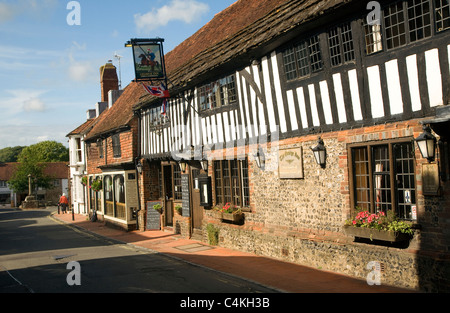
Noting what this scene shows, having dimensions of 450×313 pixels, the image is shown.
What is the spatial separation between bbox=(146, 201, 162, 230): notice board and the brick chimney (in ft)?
57.6

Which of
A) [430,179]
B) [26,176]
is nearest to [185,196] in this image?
[430,179]

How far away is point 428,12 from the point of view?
8047mm

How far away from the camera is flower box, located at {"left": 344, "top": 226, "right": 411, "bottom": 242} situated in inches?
335

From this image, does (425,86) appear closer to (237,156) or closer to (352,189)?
(352,189)

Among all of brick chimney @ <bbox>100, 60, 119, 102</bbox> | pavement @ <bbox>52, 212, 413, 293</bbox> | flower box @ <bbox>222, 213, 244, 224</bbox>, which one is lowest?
pavement @ <bbox>52, 212, 413, 293</bbox>

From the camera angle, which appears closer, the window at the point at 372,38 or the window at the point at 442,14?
the window at the point at 442,14

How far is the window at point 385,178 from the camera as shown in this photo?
8.75m

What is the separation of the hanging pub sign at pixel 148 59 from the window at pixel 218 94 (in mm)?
2127

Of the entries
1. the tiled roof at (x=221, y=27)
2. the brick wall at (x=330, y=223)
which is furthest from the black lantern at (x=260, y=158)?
the tiled roof at (x=221, y=27)

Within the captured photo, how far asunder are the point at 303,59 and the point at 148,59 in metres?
7.73

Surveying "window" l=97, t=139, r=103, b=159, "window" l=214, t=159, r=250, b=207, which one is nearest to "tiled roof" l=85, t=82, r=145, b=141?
"window" l=97, t=139, r=103, b=159

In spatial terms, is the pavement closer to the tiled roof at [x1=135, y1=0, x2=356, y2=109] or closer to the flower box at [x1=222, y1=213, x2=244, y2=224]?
the flower box at [x1=222, y1=213, x2=244, y2=224]

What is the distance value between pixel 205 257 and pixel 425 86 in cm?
792

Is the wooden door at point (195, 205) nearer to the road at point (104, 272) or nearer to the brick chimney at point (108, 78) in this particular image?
the road at point (104, 272)
